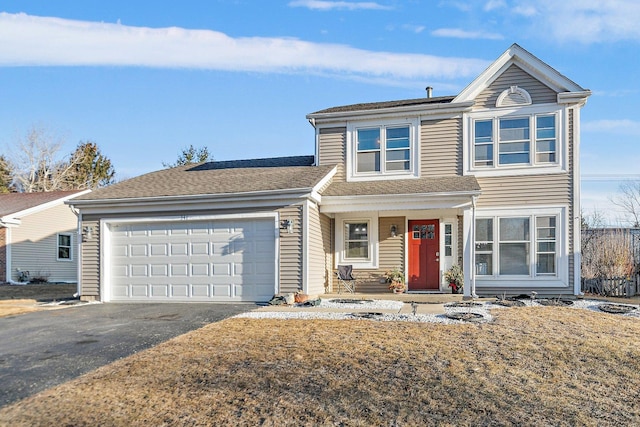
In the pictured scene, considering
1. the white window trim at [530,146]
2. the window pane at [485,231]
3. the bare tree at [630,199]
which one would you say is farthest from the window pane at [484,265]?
the bare tree at [630,199]

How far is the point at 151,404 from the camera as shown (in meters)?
4.64

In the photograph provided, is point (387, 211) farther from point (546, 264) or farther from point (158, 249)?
point (158, 249)

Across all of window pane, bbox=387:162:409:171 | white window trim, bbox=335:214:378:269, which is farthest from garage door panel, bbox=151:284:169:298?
window pane, bbox=387:162:409:171

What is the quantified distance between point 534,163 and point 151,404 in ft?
37.7

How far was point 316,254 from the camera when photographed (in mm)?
12625

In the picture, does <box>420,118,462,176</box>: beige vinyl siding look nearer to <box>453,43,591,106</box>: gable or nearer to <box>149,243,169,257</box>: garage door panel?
<box>453,43,591,106</box>: gable

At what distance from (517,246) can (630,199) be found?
19.2 meters

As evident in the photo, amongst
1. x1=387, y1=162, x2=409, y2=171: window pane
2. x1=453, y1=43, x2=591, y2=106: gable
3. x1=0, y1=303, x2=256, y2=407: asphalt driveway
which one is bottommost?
x1=0, y1=303, x2=256, y2=407: asphalt driveway

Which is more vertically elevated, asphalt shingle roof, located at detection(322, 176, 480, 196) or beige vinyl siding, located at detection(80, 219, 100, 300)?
asphalt shingle roof, located at detection(322, 176, 480, 196)

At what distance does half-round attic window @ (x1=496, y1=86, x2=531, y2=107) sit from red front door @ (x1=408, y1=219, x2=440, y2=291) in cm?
363

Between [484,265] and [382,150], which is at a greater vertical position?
[382,150]

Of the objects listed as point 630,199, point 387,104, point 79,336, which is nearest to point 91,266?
point 79,336

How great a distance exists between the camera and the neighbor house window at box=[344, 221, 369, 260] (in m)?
14.1

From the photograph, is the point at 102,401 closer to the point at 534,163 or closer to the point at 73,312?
the point at 73,312
